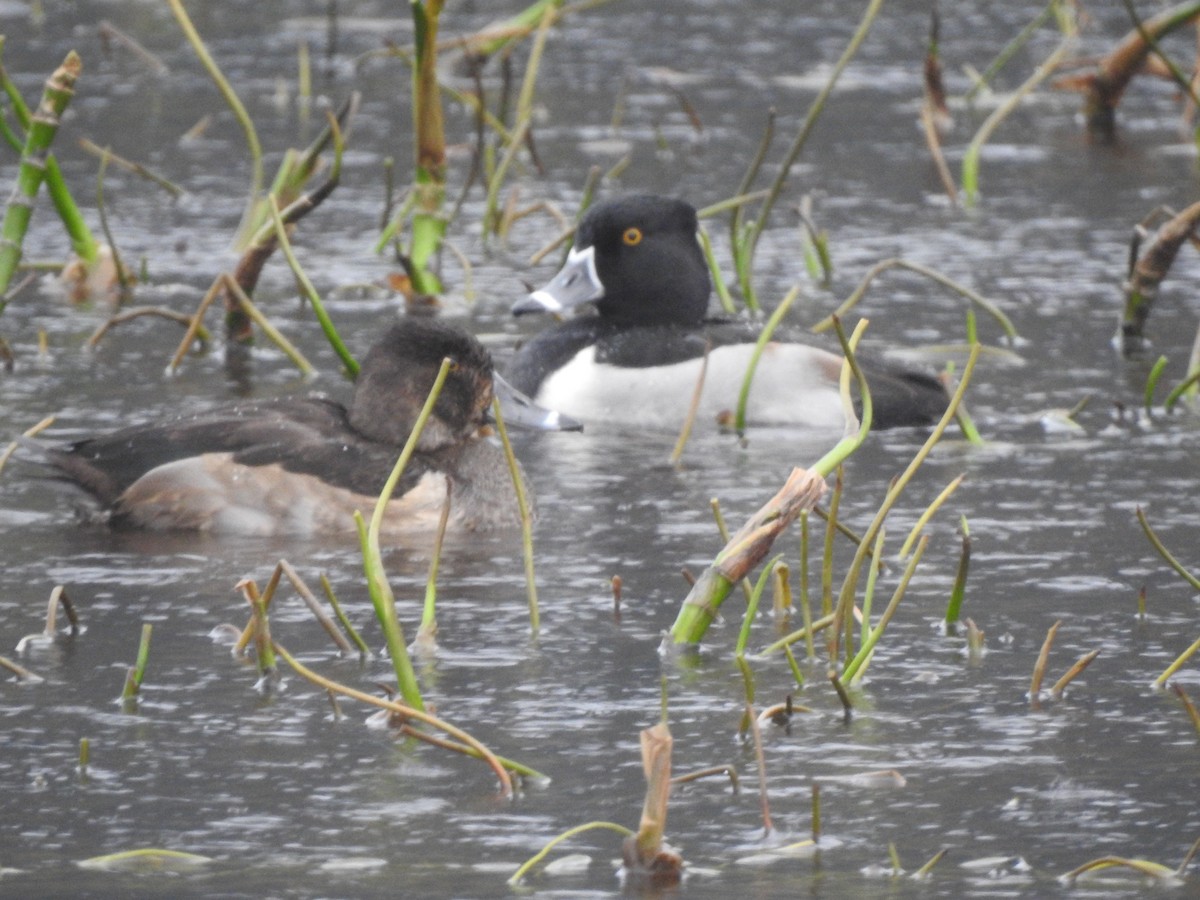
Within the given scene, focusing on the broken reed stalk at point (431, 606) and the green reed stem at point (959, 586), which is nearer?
the broken reed stalk at point (431, 606)

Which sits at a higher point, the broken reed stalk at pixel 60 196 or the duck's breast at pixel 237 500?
the broken reed stalk at pixel 60 196

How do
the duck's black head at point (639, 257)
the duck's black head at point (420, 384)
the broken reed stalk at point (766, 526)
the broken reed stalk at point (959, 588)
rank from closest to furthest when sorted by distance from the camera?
the broken reed stalk at point (766, 526), the broken reed stalk at point (959, 588), the duck's black head at point (420, 384), the duck's black head at point (639, 257)

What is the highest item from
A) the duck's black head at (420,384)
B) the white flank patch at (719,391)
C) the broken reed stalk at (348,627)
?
the duck's black head at (420,384)

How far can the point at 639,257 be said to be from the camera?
1020 cm

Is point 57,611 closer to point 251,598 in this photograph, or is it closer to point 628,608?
point 251,598

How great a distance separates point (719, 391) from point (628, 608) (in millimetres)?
3032

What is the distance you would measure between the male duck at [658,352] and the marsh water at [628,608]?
0.59ft

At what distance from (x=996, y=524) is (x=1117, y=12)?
41.3ft

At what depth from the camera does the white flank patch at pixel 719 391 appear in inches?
380

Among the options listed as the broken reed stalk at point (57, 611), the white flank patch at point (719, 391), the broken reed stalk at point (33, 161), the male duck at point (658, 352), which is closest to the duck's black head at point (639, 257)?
the male duck at point (658, 352)

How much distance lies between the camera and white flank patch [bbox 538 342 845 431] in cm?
966

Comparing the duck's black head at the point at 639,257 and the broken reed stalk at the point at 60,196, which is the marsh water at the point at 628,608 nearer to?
the broken reed stalk at the point at 60,196

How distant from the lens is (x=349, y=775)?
5.29 meters

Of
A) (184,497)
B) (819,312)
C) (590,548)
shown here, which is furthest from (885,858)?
(819,312)
